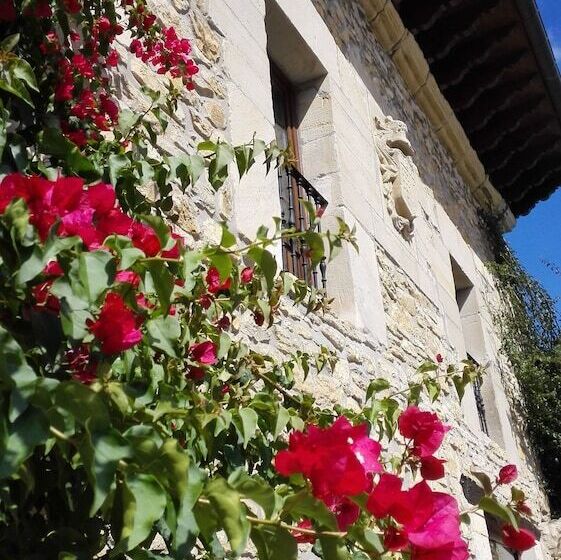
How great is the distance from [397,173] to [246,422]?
3.66 meters

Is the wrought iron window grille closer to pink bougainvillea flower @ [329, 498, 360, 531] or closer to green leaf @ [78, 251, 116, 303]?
pink bougainvillea flower @ [329, 498, 360, 531]

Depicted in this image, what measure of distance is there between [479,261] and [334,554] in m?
6.30

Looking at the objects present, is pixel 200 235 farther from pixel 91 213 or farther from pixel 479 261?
pixel 479 261

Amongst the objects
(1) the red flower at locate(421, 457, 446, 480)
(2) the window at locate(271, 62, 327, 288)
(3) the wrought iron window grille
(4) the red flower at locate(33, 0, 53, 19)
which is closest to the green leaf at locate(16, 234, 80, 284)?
(1) the red flower at locate(421, 457, 446, 480)

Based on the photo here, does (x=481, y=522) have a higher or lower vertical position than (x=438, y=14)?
lower

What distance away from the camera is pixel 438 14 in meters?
5.95

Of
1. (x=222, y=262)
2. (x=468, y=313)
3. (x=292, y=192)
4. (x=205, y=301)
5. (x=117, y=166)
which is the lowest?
(x=222, y=262)

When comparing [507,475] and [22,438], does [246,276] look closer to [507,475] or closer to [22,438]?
[507,475]

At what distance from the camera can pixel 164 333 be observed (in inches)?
41.7

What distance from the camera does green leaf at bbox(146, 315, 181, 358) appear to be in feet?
3.46

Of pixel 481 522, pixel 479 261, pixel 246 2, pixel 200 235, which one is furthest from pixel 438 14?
pixel 200 235

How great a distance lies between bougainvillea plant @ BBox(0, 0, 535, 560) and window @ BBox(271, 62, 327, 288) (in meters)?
1.53

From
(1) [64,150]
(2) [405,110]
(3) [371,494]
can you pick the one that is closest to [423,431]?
(3) [371,494]

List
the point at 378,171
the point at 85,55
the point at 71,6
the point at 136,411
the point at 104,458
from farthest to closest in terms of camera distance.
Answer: the point at 378,171 → the point at 85,55 → the point at 71,6 → the point at 136,411 → the point at 104,458
